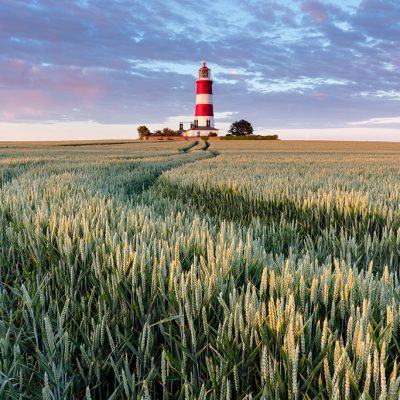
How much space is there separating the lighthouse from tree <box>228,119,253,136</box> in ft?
34.2

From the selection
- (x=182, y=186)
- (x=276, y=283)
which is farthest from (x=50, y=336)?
(x=182, y=186)

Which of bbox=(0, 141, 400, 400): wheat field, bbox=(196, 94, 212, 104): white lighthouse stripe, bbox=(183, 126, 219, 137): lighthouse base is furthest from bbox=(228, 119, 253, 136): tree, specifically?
bbox=(0, 141, 400, 400): wheat field

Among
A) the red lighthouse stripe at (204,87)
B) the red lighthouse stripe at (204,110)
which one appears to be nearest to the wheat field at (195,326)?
the red lighthouse stripe at (204,110)

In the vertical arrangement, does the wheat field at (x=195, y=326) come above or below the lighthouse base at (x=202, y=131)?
below

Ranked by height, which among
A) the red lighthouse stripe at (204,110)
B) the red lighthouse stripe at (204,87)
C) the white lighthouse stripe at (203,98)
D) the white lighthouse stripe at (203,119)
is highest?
the red lighthouse stripe at (204,87)

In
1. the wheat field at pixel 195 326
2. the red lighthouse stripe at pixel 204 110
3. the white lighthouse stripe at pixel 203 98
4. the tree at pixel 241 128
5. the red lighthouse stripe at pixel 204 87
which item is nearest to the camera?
the wheat field at pixel 195 326

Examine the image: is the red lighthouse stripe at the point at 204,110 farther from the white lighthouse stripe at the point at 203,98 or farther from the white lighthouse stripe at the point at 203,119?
the white lighthouse stripe at the point at 203,98

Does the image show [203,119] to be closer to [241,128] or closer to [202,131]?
[202,131]

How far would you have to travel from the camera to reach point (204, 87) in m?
76.8

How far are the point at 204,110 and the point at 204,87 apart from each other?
4.34 meters

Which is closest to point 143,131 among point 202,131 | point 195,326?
point 202,131

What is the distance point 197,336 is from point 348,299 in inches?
22.6

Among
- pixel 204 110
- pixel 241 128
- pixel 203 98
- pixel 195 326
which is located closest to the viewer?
pixel 195 326

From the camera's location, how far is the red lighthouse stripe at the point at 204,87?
251ft
